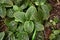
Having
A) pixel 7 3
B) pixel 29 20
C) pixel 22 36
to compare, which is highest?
pixel 7 3

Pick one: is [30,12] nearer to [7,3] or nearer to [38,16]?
[38,16]

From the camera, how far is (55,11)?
80.3 inches

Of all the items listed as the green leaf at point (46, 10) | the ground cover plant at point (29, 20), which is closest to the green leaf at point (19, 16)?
the ground cover plant at point (29, 20)

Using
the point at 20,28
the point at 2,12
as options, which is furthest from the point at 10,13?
the point at 20,28

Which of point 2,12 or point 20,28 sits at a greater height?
point 2,12

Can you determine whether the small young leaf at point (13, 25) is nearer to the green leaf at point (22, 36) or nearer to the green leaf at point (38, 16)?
the green leaf at point (22, 36)

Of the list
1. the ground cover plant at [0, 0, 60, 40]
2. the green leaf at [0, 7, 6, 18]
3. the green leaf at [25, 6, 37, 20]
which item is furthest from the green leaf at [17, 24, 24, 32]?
the green leaf at [0, 7, 6, 18]

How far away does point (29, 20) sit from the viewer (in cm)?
186

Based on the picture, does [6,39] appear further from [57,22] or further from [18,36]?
[57,22]

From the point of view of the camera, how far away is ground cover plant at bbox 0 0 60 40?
1.83m

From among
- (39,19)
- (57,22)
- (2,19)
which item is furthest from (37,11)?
(2,19)

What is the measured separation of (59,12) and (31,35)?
44 centimetres

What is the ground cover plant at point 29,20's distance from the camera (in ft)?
6.01

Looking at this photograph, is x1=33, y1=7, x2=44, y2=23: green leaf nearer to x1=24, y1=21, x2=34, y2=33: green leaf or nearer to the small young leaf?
x1=24, y1=21, x2=34, y2=33: green leaf
